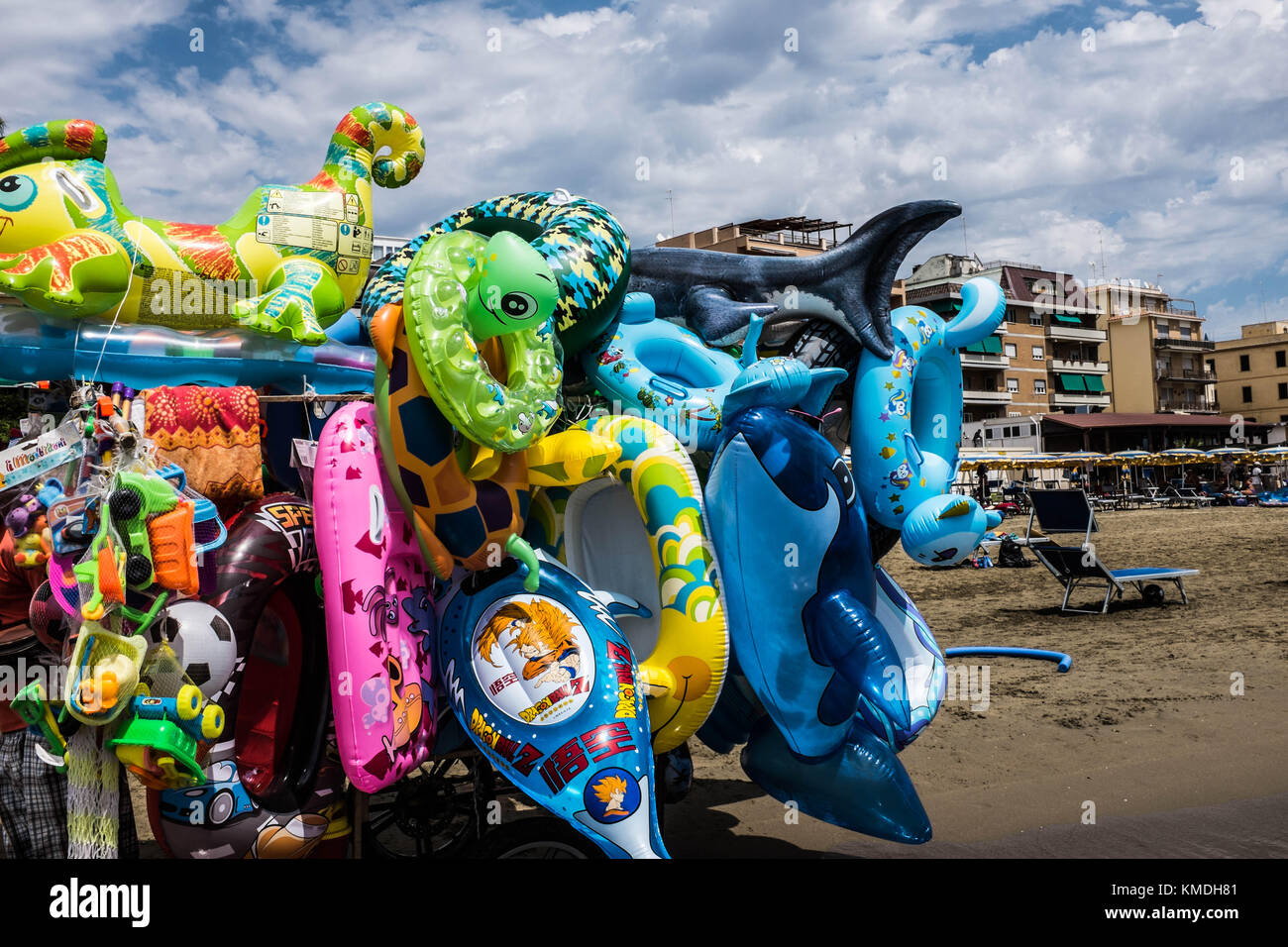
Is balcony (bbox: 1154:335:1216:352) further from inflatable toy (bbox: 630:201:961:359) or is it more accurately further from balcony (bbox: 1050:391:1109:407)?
inflatable toy (bbox: 630:201:961:359)

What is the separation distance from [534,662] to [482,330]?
111 centimetres

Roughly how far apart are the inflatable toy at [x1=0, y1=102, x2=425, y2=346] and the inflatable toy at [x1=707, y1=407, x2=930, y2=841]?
1718 mm

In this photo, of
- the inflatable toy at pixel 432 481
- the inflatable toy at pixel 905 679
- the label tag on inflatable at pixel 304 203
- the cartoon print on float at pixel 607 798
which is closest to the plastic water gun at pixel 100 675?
the inflatable toy at pixel 432 481

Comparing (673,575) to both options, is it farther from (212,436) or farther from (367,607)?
(212,436)

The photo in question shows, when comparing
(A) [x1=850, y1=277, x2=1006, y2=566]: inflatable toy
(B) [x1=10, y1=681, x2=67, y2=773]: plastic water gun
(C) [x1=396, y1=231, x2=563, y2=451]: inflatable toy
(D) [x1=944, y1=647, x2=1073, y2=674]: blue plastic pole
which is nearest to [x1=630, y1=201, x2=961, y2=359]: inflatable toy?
(A) [x1=850, y1=277, x2=1006, y2=566]: inflatable toy

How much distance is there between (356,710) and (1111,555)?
18571 mm

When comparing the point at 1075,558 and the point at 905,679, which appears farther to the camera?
the point at 1075,558

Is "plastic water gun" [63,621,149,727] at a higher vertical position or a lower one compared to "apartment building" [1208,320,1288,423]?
lower

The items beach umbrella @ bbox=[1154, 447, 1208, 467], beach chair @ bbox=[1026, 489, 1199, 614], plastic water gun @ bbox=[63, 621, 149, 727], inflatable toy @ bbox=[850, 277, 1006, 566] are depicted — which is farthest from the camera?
beach umbrella @ bbox=[1154, 447, 1208, 467]

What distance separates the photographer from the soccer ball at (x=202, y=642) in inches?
128

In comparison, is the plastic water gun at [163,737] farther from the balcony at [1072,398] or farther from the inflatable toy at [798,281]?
the balcony at [1072,398]

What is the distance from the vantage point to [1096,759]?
6.52 m

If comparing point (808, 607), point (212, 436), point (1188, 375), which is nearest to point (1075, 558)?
point (808, 607)

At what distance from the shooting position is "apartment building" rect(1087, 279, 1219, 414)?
68750 millimetres
